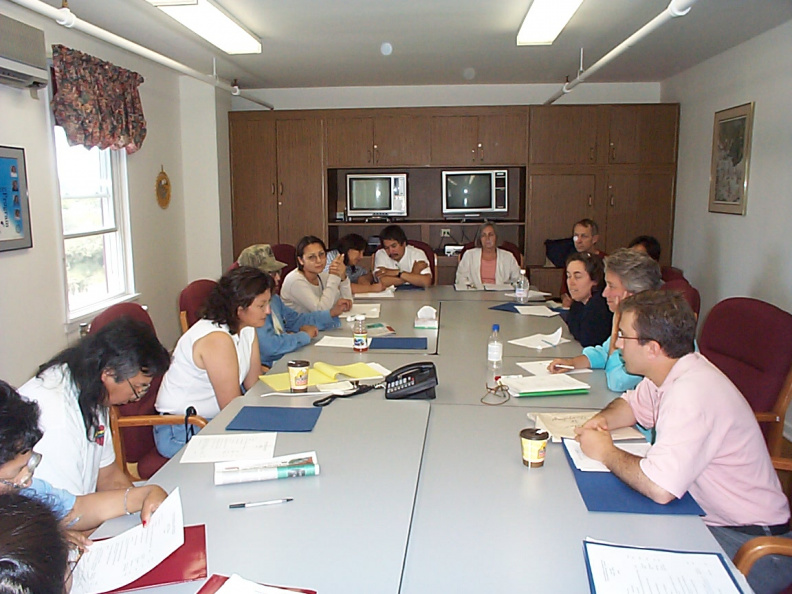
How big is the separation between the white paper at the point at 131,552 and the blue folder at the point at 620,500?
1018mm

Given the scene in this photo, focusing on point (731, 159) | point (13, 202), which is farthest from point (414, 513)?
point (731, 159)

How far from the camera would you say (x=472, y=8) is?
13.6 feet

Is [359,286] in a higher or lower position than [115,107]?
lower

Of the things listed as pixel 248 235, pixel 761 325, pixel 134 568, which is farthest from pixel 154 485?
pixel 248 235

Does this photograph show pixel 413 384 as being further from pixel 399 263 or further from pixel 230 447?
pixel 399 263

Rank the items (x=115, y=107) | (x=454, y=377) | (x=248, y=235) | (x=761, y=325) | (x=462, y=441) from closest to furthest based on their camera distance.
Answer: (x=462, y=441) < (x=761, y=325) < (x=454, y=377) < (x=115, y=107) < (x=248, y=235)

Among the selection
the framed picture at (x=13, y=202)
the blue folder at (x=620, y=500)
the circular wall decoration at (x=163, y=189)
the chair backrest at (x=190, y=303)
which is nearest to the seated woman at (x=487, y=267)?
the chair backrest at (x=190, y=303)

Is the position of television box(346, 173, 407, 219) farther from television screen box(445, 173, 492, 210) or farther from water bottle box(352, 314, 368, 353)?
water bottle box(352, 314, 368, 353)

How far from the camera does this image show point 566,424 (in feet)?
7.30

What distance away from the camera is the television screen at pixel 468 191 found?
23.4 ft

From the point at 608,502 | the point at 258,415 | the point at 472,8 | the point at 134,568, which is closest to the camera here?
the point at 134,568

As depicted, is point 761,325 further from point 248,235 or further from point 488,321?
point 248,235

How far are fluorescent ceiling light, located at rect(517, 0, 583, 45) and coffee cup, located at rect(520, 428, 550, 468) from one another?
2.72 m

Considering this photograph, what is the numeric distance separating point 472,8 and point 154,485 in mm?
3500
